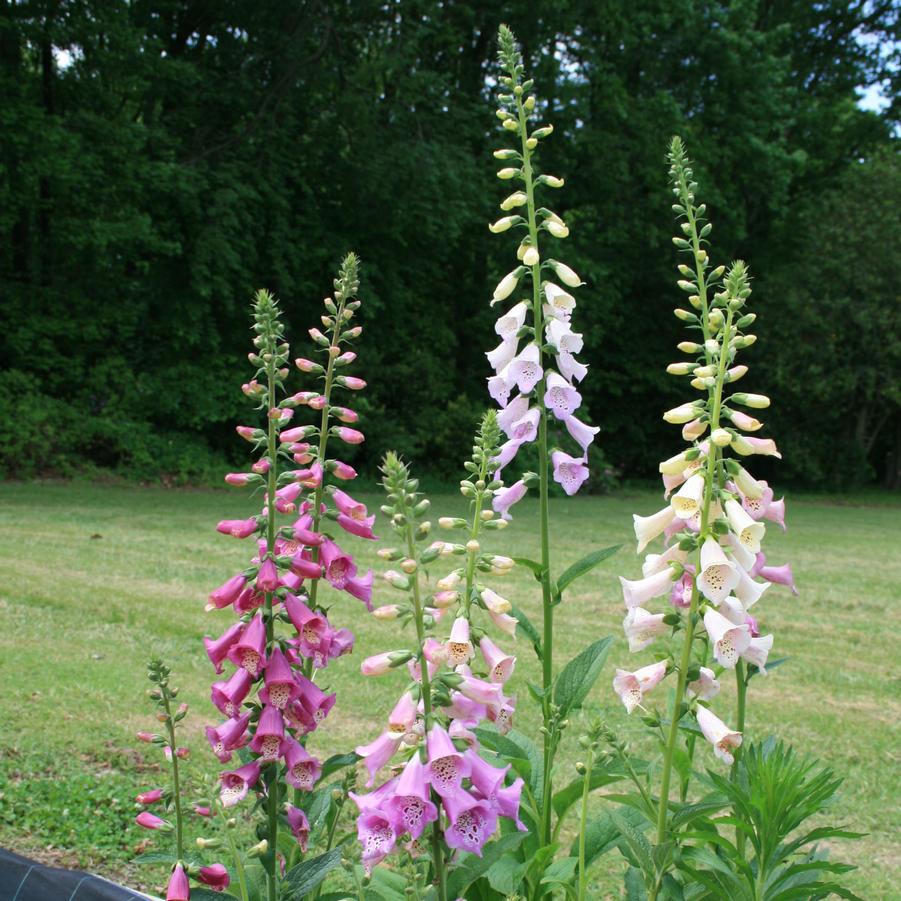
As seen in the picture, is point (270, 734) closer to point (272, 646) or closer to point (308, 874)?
point (272, 646)

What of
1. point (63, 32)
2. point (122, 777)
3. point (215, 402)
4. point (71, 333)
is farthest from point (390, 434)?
point (122, 777)

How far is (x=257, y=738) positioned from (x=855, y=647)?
660 centimetres

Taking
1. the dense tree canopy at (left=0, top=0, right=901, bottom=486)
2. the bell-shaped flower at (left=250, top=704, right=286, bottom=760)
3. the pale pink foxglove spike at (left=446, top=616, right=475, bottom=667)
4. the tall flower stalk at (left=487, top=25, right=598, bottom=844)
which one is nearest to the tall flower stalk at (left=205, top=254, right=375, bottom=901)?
the bell-shaped flower at (left=250, top=704, right=286, bottom=760)

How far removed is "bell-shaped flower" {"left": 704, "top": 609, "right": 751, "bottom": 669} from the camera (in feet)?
5.75

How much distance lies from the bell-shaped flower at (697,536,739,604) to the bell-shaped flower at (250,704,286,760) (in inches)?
30.9

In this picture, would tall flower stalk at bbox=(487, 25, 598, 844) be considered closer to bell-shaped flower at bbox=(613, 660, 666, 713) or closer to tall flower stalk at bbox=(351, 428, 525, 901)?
bell-shaped flower at bbox=(613, 660, 666, 713)

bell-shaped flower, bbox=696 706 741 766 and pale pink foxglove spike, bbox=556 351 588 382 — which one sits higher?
pale pink foxglove spike, bbox=556 351 588 382

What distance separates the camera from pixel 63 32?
1546cm

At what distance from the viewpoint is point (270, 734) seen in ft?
5.91

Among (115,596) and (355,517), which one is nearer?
(355,517)

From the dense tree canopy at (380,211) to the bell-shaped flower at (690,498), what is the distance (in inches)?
580

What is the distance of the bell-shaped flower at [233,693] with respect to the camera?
1832 mm

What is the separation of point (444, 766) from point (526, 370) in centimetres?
99

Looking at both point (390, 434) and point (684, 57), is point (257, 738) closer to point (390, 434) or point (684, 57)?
point (390, 434)
